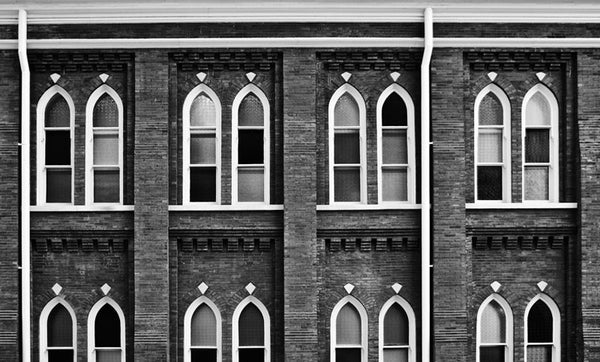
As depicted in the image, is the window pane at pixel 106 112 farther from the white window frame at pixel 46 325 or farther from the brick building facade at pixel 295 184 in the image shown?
the white window frame at pixel 46 325

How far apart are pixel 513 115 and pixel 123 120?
6918mm

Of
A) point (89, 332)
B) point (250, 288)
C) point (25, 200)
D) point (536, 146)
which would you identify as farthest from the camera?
point (536, 146)

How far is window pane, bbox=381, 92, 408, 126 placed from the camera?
15977mm

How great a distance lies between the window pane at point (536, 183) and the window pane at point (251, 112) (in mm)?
4857

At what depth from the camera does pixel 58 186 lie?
1600cm

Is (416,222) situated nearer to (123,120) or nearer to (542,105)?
(542,105)

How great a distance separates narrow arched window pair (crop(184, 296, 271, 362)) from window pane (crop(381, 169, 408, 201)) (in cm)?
299

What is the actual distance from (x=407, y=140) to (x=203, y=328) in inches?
193

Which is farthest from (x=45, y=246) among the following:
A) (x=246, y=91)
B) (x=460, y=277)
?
(x=460, y=277)

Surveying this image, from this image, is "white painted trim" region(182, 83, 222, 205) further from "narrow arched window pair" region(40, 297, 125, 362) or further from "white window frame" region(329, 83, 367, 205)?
"narrow arched window pair" region(40, 297, 125, 362)

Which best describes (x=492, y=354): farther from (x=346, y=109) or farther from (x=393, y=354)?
(x=346, y=109)

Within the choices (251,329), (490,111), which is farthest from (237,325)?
(490,111)

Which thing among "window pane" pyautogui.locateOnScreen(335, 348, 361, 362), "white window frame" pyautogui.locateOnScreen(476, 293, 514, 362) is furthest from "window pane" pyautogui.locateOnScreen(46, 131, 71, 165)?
"white window frame" pyautogui.locateOnScreen(476, 293, 514, 362)

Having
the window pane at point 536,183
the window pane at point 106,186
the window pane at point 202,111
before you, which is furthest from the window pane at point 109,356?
the window pane at point 536,183
